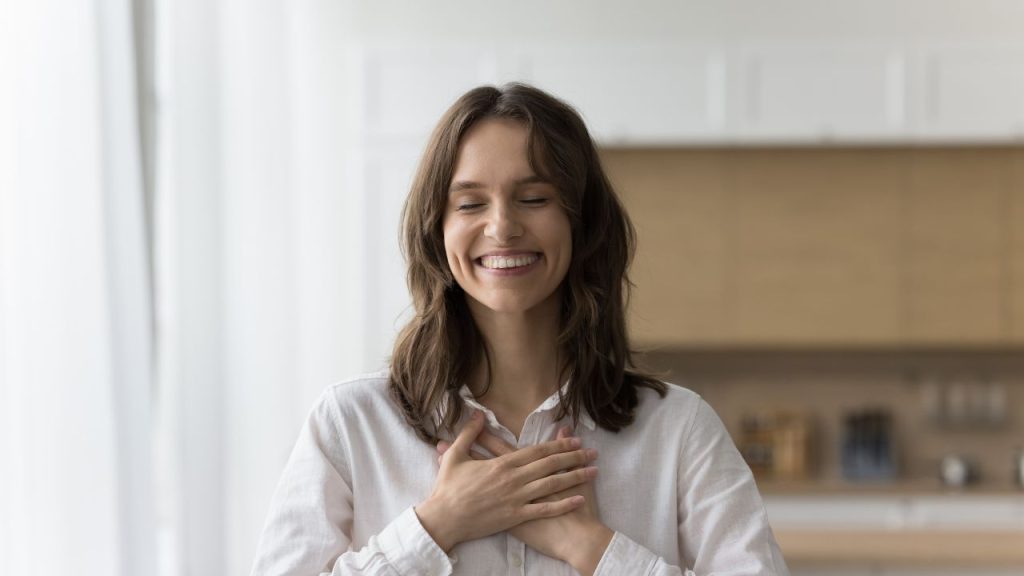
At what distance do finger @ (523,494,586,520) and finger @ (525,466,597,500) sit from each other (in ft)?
0.06

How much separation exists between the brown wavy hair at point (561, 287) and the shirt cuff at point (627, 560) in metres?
0.18

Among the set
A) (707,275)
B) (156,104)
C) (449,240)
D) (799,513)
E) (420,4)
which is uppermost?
(420,4)

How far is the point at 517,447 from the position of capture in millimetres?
1765

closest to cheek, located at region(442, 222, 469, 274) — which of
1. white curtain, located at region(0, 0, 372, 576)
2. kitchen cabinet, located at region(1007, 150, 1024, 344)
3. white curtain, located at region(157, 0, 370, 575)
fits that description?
white curtain, located at region(0, 0, 372, 576)

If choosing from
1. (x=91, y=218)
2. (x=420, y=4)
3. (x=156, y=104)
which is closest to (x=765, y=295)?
(x=420, y=4)

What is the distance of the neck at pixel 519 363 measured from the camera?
178 cm

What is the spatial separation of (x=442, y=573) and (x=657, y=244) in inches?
151

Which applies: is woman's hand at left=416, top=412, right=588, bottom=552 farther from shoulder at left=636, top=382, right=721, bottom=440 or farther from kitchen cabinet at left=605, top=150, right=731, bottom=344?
kitchen cabinet at left=605, top=150, right=731, bottom=344

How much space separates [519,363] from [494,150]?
307mm

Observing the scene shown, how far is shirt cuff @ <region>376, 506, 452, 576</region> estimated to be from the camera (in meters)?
1.61

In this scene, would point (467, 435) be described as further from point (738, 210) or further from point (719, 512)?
point (738, 210)

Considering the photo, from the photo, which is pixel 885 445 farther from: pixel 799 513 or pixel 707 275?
pixel 707 275

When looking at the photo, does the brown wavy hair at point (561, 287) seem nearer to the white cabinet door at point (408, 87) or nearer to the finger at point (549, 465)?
the finger at point (549, 465)

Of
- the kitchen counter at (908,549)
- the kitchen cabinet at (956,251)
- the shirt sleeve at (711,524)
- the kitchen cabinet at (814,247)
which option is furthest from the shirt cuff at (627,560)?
the kitchen cabinet at (956,251)
